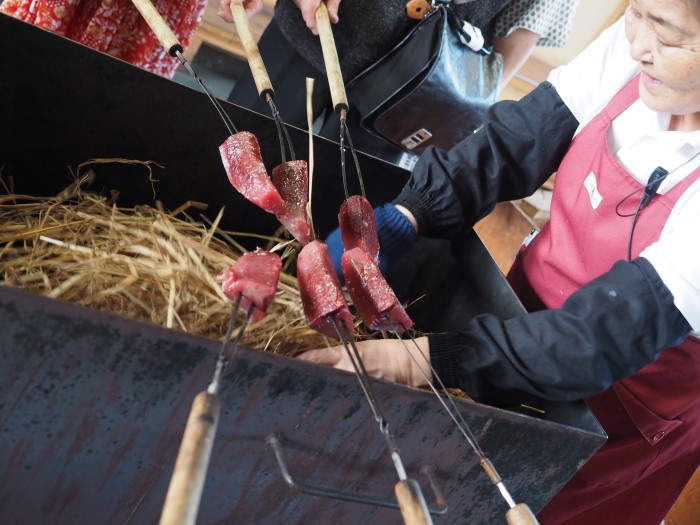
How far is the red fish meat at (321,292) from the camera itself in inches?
32.5

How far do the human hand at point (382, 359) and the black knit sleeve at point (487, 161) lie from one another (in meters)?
0.39

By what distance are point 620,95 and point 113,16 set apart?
111 cm

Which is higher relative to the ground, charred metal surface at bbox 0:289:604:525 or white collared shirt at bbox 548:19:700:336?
white collared shirt at bbox 548:19:700:336

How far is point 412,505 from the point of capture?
542 mm

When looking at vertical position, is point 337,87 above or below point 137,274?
above

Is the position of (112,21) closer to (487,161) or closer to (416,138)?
(416,138)

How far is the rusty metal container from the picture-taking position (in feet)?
2.28

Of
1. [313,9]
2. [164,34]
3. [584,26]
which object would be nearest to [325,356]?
[164,34]

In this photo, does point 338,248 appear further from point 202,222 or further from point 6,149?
point 6,149

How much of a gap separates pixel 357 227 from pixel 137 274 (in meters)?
0.34

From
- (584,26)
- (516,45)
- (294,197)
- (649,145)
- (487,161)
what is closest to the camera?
(294,197)

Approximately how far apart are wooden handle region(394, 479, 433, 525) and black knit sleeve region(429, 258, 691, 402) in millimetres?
444

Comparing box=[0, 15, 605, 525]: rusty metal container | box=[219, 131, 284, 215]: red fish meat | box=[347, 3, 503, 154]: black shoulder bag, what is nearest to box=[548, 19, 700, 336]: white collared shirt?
box=[0, 15, 605, 525]: rusty metal container

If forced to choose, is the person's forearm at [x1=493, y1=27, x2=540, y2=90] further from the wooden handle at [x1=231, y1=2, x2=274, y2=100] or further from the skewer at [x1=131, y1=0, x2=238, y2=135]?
the skewer at [x1=131, y1=0, x2=238, y2=135]
